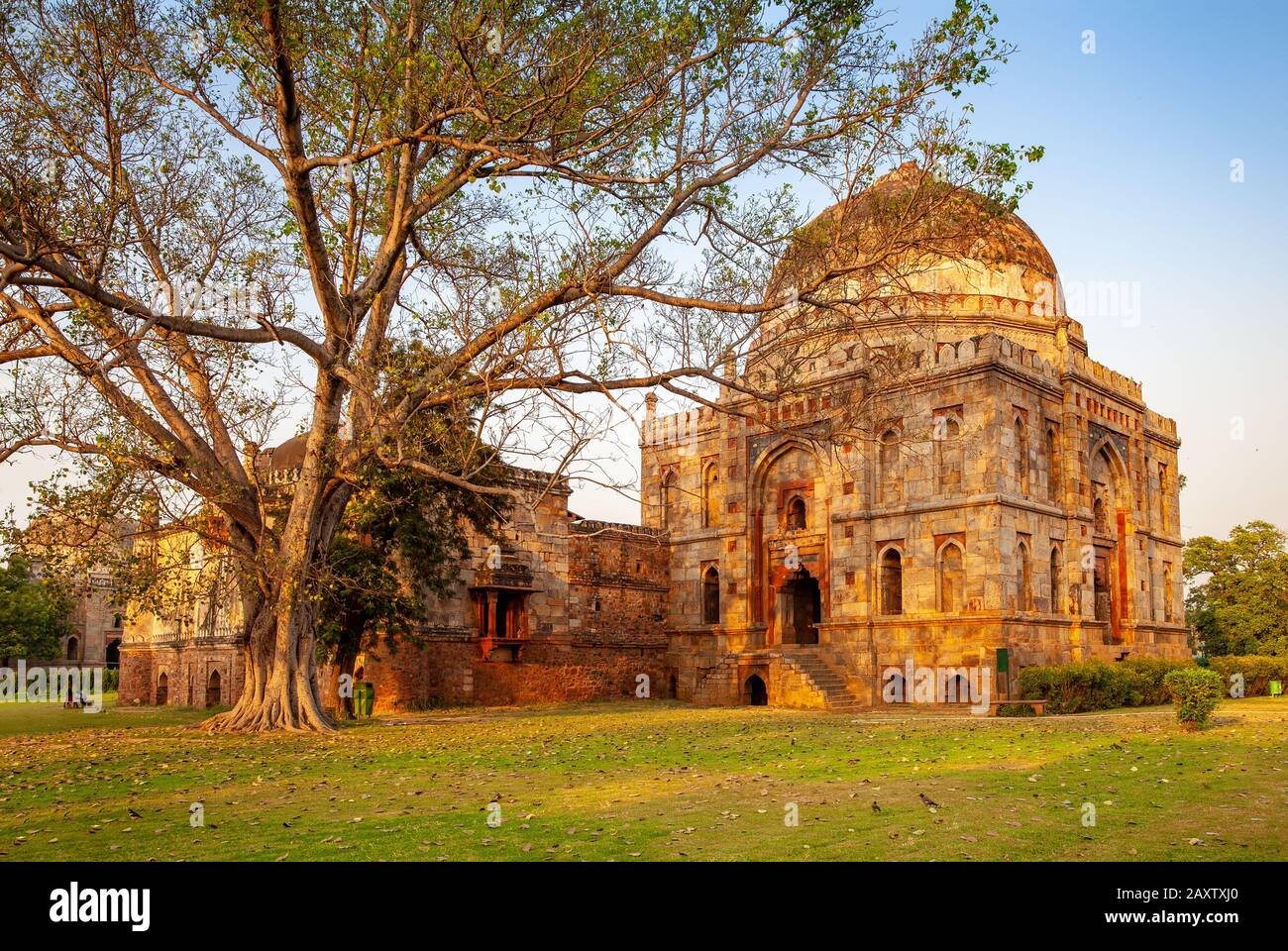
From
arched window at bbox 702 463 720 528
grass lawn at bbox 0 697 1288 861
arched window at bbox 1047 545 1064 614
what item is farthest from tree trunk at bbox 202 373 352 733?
arched window at bbox 1047 545 1064 614

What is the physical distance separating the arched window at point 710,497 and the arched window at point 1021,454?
10.7 m

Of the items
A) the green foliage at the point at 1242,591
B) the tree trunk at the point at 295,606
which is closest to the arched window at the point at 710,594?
the tree trunk at the point at 295,606

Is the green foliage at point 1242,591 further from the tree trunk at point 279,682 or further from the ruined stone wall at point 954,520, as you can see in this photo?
the tree trunk at point 279,682

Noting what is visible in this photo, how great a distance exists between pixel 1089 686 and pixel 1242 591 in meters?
25.2

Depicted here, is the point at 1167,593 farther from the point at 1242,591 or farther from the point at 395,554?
the point at 395,554

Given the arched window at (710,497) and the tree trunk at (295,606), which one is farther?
the arched window at (710,497)

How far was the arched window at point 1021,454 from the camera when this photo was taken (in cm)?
2977

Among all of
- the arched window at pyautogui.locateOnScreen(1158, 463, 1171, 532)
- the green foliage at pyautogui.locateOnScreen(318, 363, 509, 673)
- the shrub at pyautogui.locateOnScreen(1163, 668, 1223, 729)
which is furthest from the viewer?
the arched window at pyautogui.locateOnScreen(1158, 463, 1171, 532)

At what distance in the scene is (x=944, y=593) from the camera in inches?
1162

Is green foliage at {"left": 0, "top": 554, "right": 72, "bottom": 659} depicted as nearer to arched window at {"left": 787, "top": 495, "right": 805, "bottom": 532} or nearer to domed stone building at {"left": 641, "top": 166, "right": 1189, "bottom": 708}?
domed stone building at {"left": 641, "top": 166, "right": 1189, "bottom": 708}

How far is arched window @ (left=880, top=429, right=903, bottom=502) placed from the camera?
31.1m

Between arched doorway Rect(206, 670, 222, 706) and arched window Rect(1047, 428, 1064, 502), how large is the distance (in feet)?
90.5
